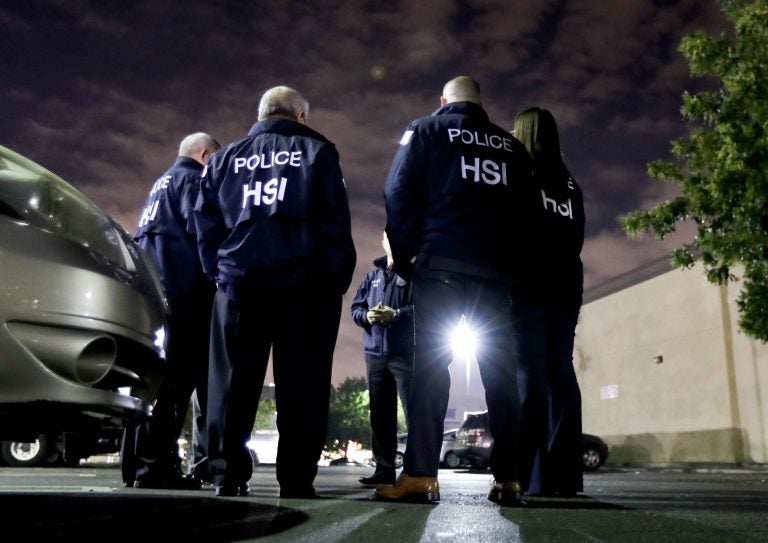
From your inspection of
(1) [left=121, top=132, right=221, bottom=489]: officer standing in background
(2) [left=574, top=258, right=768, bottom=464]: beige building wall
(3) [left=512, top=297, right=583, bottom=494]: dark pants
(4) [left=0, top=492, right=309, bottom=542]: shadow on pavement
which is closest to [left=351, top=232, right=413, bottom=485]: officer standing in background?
(3) [left=512, top=297, right=583, bottom=494]: dark pants

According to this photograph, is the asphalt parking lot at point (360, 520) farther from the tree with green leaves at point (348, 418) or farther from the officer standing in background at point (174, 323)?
the tree with green leaves at point (348, 418)

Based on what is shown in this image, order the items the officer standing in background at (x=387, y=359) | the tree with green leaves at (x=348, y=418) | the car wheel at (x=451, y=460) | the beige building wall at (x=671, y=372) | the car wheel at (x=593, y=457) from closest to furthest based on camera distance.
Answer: the officer standing in background at (x=387, y=359)
the car wheel at (x=593, y=457)
the car wheel at (x=451, y=460)
the beige building wall at (x=671, y=372)
the tree with green leaves at (x=348, y=418)

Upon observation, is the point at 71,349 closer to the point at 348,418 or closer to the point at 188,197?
the point at 188,197

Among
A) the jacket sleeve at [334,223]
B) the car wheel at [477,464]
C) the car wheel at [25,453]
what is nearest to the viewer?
the jacket sleeve at [334,223]

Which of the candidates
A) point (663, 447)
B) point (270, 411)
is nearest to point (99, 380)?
point (663, 447)

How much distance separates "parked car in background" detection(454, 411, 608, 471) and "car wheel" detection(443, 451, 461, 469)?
0.83 m

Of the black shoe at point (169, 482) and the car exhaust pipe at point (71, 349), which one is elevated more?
the car exhaust pipe at point (71, 349)

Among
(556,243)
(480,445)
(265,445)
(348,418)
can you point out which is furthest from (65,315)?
(348,418)

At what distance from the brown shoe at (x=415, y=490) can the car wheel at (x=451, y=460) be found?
14379mm

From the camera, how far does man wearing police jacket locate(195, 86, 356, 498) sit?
373cm

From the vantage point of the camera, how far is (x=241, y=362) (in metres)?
3.79

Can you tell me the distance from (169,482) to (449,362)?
6.39ft

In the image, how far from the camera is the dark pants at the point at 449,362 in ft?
11.3

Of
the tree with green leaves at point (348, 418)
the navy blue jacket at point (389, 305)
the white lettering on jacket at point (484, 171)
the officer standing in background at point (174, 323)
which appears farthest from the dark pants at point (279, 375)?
the tree with green leaves at point (348, 418)
